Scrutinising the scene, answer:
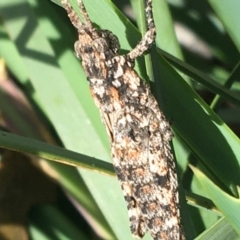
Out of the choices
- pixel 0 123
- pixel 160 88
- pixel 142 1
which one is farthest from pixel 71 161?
pixel 0 123

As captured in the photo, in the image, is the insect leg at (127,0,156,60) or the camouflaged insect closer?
the insect leg at (127,0,156,60)

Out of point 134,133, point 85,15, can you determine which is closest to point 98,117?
point 134,133

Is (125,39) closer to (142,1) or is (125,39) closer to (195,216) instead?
(142,1)

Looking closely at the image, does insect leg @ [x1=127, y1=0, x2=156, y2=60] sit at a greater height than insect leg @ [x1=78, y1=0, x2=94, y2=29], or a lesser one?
greater

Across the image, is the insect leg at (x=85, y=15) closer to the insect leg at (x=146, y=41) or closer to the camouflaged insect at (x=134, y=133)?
the camouflaged insect at (x=134, y=133)

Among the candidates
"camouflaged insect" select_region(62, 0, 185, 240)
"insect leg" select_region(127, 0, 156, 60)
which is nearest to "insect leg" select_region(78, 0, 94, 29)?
"camouflaged insect" select_region(62, 0, 185, 240)

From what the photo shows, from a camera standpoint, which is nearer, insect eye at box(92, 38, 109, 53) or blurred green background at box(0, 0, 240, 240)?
blurred green background at box(0, 0, 240, 240)

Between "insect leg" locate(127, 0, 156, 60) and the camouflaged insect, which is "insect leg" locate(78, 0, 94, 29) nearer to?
the camouflaged insect

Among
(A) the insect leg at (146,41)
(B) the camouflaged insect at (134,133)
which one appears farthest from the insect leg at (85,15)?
(A) the insect leg at (146,41)
